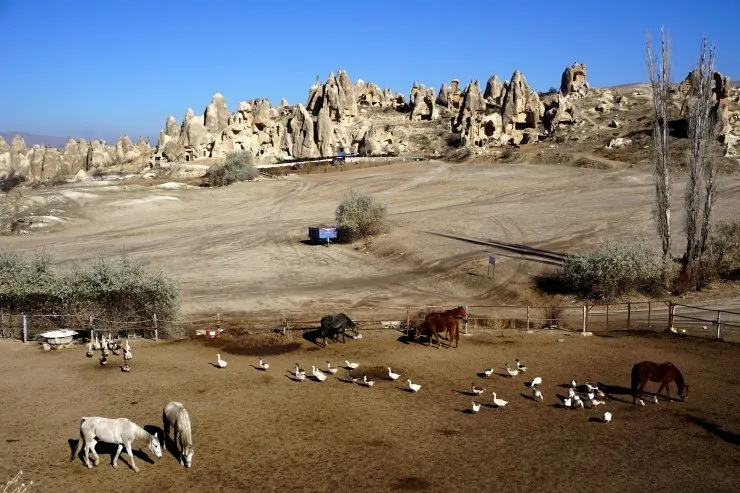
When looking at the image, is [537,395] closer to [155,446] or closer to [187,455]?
[187,455]

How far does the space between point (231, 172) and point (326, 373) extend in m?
52.0

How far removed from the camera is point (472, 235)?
39.7m

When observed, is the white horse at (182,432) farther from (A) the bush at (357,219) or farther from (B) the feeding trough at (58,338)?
(A) the bush at (357,219)

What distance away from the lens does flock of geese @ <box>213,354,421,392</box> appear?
1549 cm


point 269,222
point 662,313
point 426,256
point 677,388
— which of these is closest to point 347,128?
point 269,222

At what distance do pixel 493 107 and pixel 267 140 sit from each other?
117 ft

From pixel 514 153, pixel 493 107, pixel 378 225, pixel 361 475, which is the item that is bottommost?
pixel 361 475

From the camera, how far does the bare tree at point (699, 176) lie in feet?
90.5

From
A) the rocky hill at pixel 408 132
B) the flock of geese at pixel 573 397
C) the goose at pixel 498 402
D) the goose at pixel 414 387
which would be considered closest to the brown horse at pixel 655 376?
the flock of geese at pixel 573 397

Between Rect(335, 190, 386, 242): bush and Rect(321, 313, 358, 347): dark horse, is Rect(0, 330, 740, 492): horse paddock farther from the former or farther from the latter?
Rect(335, 190, 386, 242): bush

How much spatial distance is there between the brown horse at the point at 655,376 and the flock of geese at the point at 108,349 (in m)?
13.2

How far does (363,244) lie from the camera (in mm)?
39188

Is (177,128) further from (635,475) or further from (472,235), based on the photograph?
(635,475)

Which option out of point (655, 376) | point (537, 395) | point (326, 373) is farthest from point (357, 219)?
point (655, 376)
